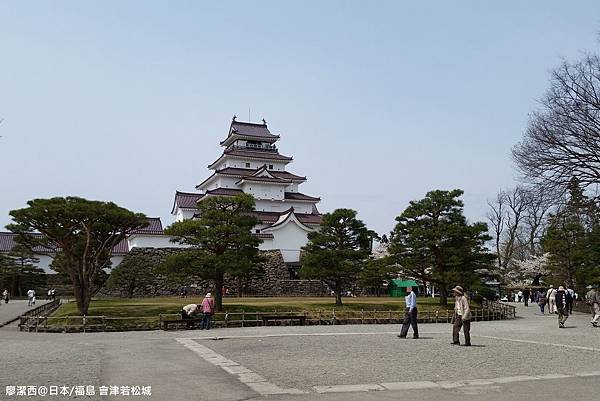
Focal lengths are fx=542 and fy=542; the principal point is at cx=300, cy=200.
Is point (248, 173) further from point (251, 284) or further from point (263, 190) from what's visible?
Result: point (251, 284)

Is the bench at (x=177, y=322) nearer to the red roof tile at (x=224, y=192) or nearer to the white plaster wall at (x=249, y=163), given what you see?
the red roof tile at (x=224, y=192)

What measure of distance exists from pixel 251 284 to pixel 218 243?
52.3ft

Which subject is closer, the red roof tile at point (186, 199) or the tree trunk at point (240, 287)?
the tree trunk at point (240, 287)

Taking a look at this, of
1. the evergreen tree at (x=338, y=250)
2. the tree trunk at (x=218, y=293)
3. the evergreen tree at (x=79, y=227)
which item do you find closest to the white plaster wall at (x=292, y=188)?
the evergreen tree at (x=338, y=250)

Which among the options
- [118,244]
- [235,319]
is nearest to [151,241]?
[118,244]

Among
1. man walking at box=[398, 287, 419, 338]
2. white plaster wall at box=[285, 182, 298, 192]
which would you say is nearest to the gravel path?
man walking at box=[398, 287, 419, 338]

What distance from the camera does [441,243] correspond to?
2978cm

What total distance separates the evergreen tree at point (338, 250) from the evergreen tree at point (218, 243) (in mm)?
3416

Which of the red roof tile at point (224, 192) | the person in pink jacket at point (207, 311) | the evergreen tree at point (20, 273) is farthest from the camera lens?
the red roof tile at point (224, 192)

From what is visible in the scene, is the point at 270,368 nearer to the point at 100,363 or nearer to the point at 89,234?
the point at 100,363

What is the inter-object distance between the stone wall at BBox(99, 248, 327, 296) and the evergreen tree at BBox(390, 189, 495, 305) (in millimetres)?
13659

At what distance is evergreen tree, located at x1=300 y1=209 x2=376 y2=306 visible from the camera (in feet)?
96.7

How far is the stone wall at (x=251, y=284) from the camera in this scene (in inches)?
1623

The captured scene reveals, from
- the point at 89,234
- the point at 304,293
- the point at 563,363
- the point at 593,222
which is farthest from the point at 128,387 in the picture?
the point at 304,293
